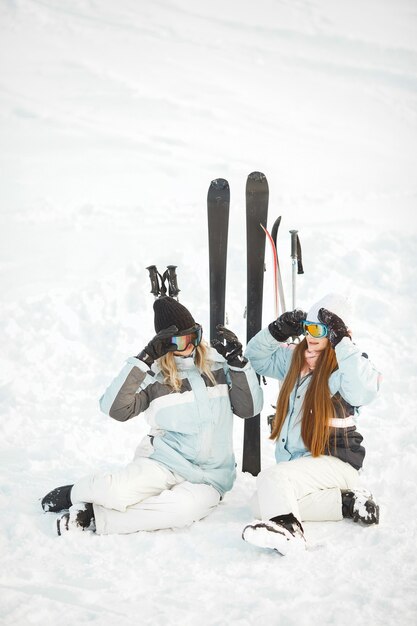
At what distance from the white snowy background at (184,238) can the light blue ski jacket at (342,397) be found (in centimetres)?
40

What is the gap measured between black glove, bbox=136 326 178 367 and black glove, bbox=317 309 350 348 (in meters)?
0.81

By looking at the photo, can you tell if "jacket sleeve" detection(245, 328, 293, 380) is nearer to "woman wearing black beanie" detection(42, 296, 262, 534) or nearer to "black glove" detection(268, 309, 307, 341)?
"black glove" detection(268, 309, 307, 341)

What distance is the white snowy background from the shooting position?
8.55ft

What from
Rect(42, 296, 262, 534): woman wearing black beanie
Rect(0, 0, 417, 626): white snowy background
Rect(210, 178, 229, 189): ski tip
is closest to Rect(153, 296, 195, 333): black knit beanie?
Rect(42, 296, 262, 534): woman wearing black beanie

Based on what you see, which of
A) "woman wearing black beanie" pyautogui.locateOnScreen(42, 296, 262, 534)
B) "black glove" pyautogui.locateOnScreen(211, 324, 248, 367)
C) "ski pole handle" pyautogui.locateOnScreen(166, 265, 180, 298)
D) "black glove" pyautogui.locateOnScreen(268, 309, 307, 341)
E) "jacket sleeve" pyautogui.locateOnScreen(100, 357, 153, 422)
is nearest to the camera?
"woman wearing black beanie" pyautogui.locateOnScreen(42, 296, 262, 534)

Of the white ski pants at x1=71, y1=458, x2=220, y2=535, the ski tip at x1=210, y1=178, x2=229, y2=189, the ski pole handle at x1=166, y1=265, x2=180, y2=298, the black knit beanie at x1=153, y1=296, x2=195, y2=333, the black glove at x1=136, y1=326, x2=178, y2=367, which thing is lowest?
the white ski pants at x1=71, y1=458, x2=220, y2=535

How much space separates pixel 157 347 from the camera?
10.8ft

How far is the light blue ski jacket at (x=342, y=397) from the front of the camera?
308cm

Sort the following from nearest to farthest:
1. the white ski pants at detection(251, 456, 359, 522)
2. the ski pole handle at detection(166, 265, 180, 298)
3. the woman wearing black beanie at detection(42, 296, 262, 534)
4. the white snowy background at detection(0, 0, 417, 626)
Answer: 1. the white snowy background at detection(0, 0, 417, 626)
2. the white ski pants at detection(251, 456, 359, 522)
3. the woman wearing black beanie at detection(42, 296, 262, 534)
4. the ski pole handle at detection(166, 265, 180, 298)

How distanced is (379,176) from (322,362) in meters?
9.05

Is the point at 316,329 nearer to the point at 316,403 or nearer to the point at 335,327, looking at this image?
the point at 335,327

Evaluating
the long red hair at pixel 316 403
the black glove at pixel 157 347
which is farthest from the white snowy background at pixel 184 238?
the black glove at pixel 157 347

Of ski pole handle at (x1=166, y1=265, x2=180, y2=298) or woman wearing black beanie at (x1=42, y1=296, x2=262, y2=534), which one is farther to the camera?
ski pole handle at (x1=166, y1=265, x2=180, y2=298)

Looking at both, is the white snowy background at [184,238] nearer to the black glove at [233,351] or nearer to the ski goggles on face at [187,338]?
the black glove at [233,351]
